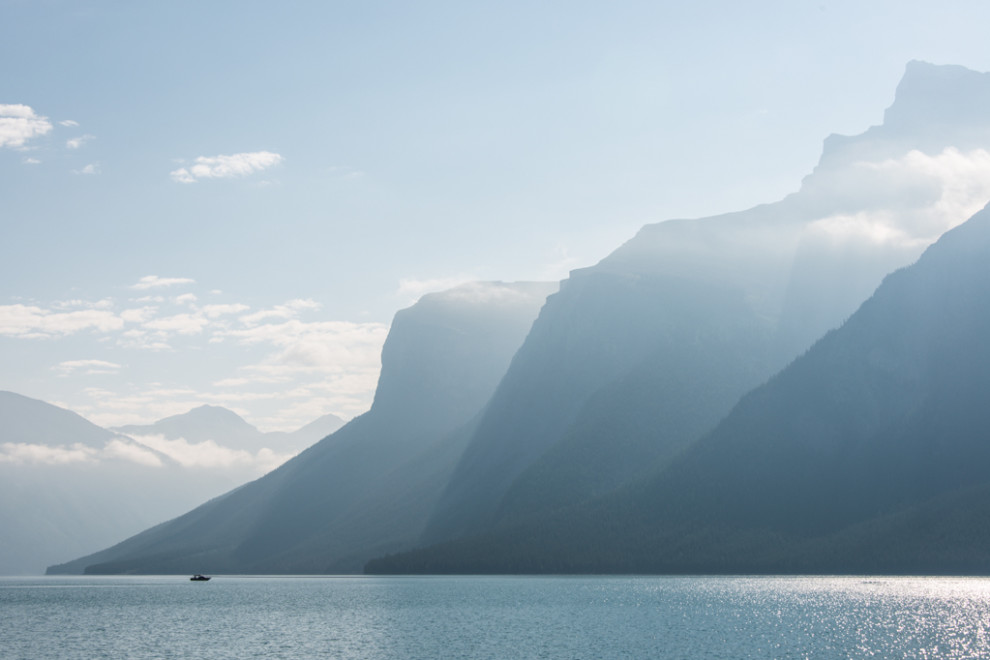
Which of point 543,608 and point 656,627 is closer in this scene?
point 656,627

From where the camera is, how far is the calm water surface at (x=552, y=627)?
105125mm

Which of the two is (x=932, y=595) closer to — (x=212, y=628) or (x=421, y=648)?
(x=421, y=648)

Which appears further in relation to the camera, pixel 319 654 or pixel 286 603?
pixel 286 603

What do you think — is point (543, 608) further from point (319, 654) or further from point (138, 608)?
point (138, 608)

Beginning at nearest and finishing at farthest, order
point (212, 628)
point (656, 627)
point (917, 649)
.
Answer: point (917, 649) → point (656, 627) → point (212, 628)

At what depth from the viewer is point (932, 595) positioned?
160125 mm

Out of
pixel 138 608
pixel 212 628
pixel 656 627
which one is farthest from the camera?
pixel 138 608

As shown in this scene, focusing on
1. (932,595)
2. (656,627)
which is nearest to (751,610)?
(656,627)

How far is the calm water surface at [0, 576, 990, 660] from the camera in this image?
105 metres

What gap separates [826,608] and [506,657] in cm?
6174

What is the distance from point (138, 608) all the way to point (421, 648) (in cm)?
9708

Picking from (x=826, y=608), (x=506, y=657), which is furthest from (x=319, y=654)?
(x=826, y=608)

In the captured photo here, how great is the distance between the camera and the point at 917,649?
98062mm

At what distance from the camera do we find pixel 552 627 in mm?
129625
